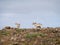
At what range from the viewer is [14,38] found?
60.8 ft

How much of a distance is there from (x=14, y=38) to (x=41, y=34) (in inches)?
83.0

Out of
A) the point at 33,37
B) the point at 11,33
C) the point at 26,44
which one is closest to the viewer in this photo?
the point at 26,44

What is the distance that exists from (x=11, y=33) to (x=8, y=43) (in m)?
3.42

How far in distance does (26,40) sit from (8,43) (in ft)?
4.16

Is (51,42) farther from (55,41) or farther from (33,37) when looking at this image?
(33,37)

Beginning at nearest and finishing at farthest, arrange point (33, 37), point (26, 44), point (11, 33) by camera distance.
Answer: point (26, 44), point (33, 37), point (11, 33)

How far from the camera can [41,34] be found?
19234 millimetres

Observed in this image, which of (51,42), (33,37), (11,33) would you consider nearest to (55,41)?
(51,42)

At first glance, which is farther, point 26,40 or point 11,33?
point 11,33

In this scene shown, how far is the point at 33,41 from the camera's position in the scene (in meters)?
17.5

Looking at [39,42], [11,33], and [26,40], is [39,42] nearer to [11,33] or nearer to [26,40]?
[26,40]

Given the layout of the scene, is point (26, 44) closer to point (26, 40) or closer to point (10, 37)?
point (26, 40)

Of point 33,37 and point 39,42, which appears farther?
point 33,37

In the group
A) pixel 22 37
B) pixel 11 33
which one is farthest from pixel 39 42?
pixel 11 33
